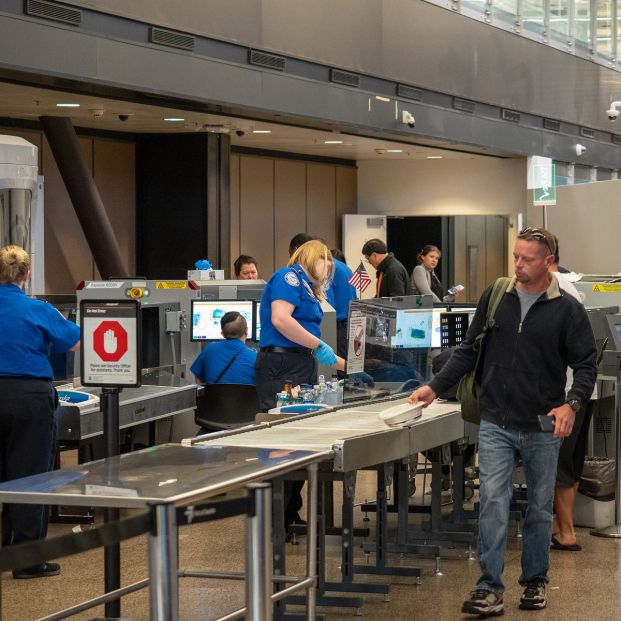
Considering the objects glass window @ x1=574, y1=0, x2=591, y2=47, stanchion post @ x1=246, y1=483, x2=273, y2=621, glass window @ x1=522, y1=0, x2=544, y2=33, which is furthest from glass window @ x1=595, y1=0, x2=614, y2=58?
stanchion post @ x1=246, y1=483, x2=273, y2=621

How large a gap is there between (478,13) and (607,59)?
5.00m

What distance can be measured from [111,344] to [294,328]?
2373 mm

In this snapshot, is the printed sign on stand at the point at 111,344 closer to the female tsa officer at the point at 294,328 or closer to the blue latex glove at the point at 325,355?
the female tsa officer at the point at 294,328

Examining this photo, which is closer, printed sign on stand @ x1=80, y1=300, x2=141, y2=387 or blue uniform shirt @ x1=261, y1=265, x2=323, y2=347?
printed sign on stand @ x1=80, y1=300, x2=141, y2=387

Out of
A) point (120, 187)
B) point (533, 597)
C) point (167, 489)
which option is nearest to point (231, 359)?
point (533, 597)

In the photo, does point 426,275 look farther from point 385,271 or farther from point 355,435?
point 355,435

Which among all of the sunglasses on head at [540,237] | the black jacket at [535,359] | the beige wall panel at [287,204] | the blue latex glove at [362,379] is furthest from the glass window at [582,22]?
the black jacket at [535,359]

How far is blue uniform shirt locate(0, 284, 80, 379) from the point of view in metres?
5.72

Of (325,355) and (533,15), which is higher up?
(533,15)

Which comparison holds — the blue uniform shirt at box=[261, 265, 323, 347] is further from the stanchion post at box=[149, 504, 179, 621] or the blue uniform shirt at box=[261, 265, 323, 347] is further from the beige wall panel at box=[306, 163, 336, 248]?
the beige wall panel at box=[306, 163, 336, 248]

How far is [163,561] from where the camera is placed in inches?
125

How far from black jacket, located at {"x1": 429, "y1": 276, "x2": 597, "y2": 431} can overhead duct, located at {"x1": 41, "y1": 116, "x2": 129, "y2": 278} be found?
8687 mm

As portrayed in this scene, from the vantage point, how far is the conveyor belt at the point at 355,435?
4.62 meters

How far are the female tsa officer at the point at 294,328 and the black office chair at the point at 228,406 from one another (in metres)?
1.06
